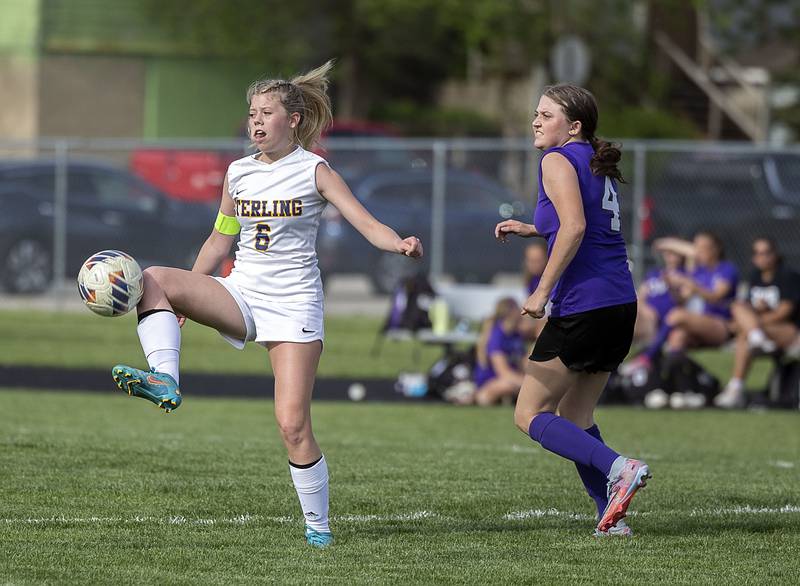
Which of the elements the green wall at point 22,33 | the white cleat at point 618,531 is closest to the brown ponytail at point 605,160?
the white cleat at point 618,531

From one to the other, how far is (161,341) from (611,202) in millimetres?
2056

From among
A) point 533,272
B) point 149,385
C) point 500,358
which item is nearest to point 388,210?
point 533,272

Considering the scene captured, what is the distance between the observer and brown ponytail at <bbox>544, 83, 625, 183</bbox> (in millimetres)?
6461

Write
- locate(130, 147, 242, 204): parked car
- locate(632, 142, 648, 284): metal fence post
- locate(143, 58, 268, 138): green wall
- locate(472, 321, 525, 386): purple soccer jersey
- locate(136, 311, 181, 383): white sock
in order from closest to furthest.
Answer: locate(136, 311, 181, 383): white sock < locate(472, 321, 525, 386): purple soccer jersey < locate(632, 142, 648, 284): metal fence post < locate(130, 147, 242, 204): parked car < locate(143, 58, 268, 138): green wall

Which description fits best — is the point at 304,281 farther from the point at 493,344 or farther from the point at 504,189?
the point at 504,189

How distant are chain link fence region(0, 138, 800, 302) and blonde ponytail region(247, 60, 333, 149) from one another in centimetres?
1308

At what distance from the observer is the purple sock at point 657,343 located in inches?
559

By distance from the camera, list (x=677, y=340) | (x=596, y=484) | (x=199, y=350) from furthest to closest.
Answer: (x=199, y=350)
(x=677, y=340)
(x=596, y=484)

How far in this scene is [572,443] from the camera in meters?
6.44

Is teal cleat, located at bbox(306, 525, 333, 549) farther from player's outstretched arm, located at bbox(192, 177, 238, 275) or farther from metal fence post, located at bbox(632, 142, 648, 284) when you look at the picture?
metal fence post, located at bbox(632, 142, 648, 284)

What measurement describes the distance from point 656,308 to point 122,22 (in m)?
22.4

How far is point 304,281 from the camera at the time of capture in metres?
6.29

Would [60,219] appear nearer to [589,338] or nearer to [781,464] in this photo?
[781,464]

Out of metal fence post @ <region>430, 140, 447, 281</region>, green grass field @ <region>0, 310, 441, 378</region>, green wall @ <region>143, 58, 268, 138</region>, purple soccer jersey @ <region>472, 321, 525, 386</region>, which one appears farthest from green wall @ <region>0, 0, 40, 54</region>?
purple soccer jersey @ <region>472, 321, 525, 386</region>
